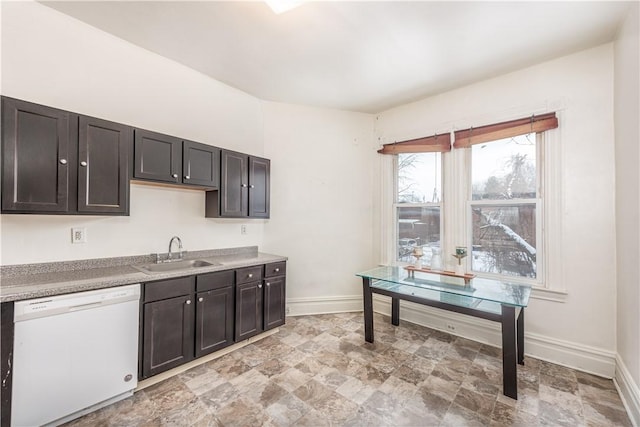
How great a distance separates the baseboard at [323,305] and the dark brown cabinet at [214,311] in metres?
1.14

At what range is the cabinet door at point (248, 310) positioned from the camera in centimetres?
258

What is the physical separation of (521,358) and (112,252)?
3.82 metres

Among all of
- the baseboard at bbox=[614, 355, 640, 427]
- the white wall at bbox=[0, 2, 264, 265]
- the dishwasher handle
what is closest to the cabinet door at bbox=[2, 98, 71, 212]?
the white wall at bbox=[0, 2, 264, 265]

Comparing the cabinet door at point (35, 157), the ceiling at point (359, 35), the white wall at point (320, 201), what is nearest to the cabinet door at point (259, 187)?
the white wall at point (320, 201)

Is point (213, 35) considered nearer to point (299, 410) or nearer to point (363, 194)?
point (363, 194)

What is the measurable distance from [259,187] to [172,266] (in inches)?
49.3

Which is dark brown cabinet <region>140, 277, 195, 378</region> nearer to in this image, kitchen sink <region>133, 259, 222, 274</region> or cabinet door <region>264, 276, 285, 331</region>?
kitchen sink <region>133, 259, 222, 274</region>

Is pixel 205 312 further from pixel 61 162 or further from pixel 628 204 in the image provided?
pixel 628 204

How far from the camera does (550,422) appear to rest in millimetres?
1728

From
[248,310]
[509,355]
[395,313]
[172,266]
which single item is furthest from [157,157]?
[509,355]

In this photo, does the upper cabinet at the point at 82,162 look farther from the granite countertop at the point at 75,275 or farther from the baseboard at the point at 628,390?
the baseboard at the point at 628,390

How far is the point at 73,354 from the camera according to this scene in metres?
1.67

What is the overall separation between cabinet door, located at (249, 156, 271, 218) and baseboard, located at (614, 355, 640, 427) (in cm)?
334

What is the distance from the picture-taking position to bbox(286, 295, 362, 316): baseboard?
354 cm
